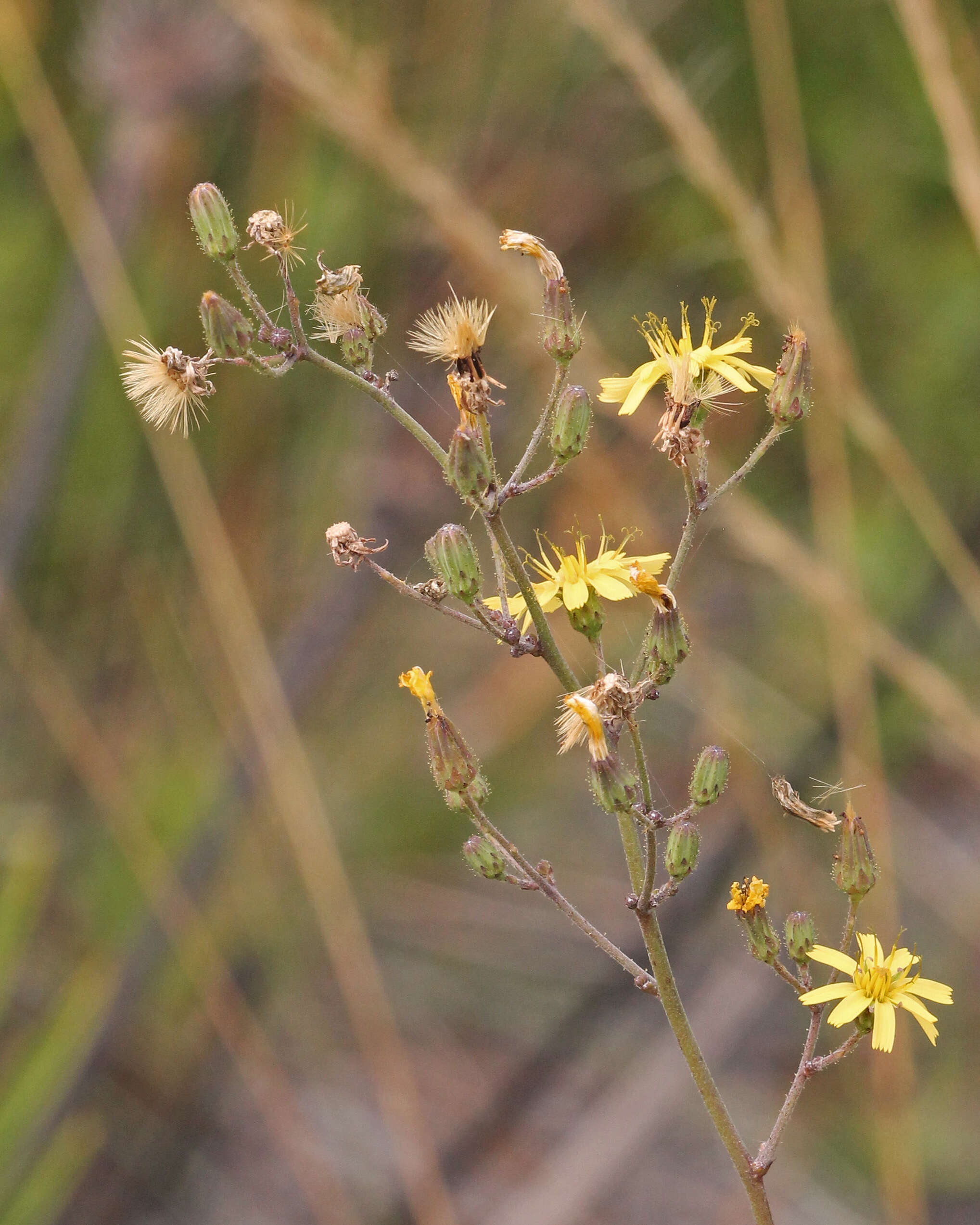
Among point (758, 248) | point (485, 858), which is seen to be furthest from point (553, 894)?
point (758, 248)

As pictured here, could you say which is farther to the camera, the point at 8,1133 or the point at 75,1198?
the point at 75,1198

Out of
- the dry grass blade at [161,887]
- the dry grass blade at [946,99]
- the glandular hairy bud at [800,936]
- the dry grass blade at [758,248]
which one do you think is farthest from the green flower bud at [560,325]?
the dry grass blade at [161,887]

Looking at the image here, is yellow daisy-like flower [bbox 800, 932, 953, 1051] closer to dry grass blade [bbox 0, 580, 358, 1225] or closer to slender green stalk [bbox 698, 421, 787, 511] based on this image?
slender green stalk [bbox 698, 421, 787, 511]

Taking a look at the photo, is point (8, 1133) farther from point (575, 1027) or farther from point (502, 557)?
point (502, 557)

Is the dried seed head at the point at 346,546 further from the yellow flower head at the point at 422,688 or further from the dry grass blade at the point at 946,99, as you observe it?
the dry grass blade at the point at 946,99

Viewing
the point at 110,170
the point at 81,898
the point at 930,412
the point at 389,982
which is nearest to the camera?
the point at 110,170

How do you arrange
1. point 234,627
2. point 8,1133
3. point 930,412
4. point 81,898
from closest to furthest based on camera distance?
point 8,1133 < point 234,627 < point 930,412 < point 81,898

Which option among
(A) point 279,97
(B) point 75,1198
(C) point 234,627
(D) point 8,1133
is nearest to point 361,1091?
(B) point 75,1198

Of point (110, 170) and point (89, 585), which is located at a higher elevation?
point (110, 170)

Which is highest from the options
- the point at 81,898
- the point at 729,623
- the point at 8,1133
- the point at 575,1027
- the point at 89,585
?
the point at 729,623
